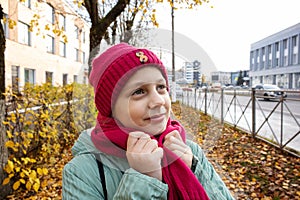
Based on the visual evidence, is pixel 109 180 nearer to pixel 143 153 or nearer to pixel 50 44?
pixel 143 153

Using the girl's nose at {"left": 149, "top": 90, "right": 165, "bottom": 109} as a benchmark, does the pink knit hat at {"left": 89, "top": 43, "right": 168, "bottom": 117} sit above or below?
above

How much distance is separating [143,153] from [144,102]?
16 cm

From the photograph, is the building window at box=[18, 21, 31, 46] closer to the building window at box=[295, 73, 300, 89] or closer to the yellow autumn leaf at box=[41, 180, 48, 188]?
the yellow autumn leaf at box=[41, 180, 48, 188]

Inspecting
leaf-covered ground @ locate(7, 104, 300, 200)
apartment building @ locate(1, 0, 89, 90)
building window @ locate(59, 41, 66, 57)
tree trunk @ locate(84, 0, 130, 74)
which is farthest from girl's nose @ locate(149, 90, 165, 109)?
building window @ locate(59, 41, 66, 57)

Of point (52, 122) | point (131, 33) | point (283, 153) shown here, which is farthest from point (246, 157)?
point (131, 33)

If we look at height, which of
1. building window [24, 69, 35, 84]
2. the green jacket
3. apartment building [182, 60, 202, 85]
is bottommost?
the green jacket

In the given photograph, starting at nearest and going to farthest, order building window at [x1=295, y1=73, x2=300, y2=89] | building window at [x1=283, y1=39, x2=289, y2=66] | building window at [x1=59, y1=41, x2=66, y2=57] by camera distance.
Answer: building window at [x1=59, y1=41, x2=66, y2=57] → building window at [x1=295, y1=73, x2=300, y2=89] → building window at [x1=283, y1=39, x2=289, y2=66]

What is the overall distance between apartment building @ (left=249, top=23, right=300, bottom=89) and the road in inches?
1256

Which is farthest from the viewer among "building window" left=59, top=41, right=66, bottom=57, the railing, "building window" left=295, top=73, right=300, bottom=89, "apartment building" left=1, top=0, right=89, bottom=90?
"building window" left=295, top=73, right=300, bottom=89

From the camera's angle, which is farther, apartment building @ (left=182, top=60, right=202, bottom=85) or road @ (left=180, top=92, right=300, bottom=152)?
road @ (left=180, top=92, right=300, bottom=152)

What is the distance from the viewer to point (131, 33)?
1285 mm

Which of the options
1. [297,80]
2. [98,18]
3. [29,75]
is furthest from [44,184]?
[297,80]

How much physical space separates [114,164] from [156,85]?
1.12 feet

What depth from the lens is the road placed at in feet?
18.0
